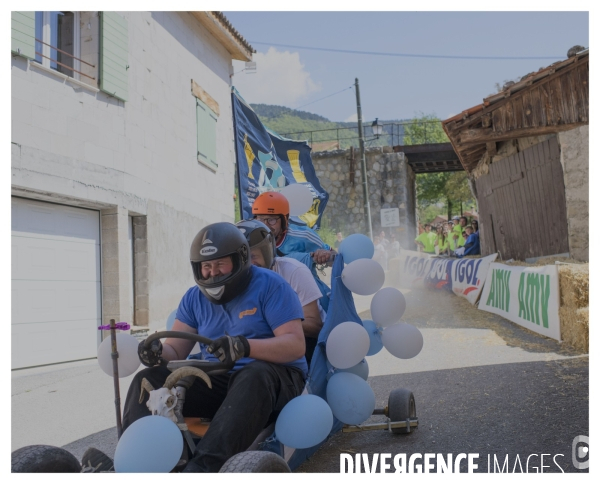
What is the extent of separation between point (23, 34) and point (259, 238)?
503cm

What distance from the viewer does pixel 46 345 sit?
25.2 feet

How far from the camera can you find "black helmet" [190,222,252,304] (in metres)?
2.92

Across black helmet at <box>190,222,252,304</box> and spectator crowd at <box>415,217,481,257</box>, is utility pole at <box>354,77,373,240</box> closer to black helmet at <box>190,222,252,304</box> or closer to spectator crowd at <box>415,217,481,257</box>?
spectator crowd at <box>415,217,481,257</box>

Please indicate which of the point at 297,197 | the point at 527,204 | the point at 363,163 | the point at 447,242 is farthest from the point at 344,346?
the point at 363,163

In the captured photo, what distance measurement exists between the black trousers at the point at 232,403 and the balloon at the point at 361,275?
1.03 metres

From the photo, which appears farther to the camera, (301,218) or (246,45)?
(246,45)

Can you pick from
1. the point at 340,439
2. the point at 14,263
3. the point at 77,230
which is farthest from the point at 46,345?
the point at 340,439

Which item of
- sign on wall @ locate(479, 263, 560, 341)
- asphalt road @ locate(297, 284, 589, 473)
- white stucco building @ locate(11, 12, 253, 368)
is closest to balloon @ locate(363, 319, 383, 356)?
asphalt road @ locate(297, 284, 589, 473)

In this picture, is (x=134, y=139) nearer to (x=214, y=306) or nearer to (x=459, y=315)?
(x=459, y=315)

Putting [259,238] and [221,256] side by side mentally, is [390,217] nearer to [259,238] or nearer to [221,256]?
[259,238]

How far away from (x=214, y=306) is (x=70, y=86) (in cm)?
602

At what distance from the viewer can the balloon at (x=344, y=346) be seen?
12.2ft

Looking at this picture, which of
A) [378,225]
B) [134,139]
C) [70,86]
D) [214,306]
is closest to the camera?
[214,306]

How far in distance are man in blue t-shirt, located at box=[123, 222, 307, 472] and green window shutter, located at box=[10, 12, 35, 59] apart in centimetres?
518
